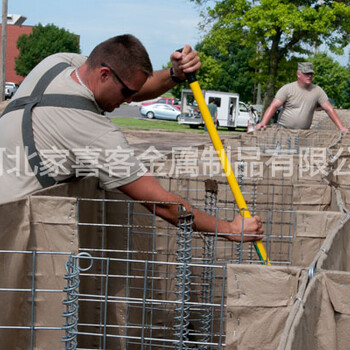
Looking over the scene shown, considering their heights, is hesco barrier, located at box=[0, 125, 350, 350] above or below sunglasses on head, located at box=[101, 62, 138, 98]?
below

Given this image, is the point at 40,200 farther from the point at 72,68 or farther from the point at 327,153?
the point at 327,153

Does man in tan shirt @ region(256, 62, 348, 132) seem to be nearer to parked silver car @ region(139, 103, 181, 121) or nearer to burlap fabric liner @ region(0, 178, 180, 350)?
burlap fabric liner @ region(0, 178, 180, 350)

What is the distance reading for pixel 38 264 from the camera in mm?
3051

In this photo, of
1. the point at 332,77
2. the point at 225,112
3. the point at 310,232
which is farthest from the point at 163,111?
the point at 310,232

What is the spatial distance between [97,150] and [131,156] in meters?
0.16

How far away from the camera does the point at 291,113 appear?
9344 mm

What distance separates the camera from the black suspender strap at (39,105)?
10.7 feet

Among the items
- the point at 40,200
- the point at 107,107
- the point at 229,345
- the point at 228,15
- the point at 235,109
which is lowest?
the point at 229,345

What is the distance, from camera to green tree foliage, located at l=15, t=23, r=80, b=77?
7488cm

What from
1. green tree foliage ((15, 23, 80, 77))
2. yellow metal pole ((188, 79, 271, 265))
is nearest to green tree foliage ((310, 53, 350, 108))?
green tree foliage ((15, 23, 80, 77))

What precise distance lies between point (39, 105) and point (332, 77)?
65.9 m

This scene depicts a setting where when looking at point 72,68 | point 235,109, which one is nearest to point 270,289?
point 72,68

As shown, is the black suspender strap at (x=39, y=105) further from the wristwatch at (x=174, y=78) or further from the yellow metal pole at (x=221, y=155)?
the wristwatch at (x=174, y=78)

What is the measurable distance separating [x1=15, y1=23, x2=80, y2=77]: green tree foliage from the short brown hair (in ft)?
240
